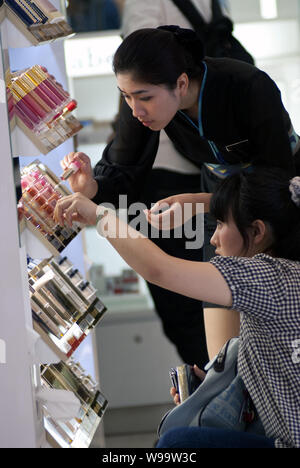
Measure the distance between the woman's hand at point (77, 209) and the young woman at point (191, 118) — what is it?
35 cm

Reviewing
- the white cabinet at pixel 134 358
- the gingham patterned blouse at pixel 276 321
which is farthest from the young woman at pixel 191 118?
the white cabinet at pixel 134 358

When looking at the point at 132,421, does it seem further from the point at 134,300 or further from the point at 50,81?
the point at 50,81

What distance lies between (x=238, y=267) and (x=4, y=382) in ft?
2.01

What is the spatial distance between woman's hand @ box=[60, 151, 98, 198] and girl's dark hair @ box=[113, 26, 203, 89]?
12.4 inches

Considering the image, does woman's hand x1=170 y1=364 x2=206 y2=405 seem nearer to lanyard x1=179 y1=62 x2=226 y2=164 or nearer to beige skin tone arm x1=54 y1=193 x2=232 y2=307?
beige skin tone arm x1=54 y1=193 x2=232 y2=307

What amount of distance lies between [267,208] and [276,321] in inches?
12.1

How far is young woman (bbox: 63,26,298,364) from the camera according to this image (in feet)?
6.33

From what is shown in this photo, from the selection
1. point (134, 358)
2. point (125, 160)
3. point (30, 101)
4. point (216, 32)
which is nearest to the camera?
point (30, 101)

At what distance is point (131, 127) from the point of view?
232cm

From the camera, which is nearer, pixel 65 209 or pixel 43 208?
pixel 65 209

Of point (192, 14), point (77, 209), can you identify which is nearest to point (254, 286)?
point (77, 209)

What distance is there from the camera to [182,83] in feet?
6.59

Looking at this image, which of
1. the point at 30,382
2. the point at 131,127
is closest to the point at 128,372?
the point at 131,127
